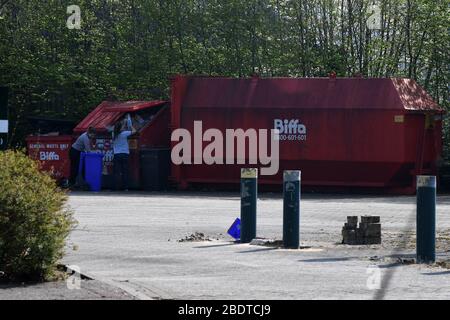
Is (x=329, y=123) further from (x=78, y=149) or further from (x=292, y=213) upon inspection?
(x=292, y=213)

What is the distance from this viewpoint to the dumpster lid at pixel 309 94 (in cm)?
2941

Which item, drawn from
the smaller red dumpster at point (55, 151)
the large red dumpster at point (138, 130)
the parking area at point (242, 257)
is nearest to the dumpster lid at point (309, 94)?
the large red dumpster at point (138, 130)

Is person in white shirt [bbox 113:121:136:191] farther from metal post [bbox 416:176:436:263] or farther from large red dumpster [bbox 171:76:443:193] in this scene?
metal post [bbox 416:176:436:263]

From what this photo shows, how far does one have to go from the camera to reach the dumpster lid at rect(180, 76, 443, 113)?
2941 centimetres

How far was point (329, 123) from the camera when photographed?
29.6m

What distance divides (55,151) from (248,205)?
17419 millimetres

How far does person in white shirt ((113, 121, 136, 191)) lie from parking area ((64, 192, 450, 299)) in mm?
7967

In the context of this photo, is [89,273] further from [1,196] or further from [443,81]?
[443,81]

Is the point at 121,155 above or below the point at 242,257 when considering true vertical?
above

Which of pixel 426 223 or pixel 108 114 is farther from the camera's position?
pixel 108 114

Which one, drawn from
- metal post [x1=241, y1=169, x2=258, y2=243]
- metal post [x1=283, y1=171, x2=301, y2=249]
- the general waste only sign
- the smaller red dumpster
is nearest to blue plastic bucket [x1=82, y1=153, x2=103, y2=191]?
the smaller red dumpster

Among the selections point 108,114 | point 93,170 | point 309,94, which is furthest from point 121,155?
point 309,94

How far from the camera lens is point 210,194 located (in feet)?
95.5
